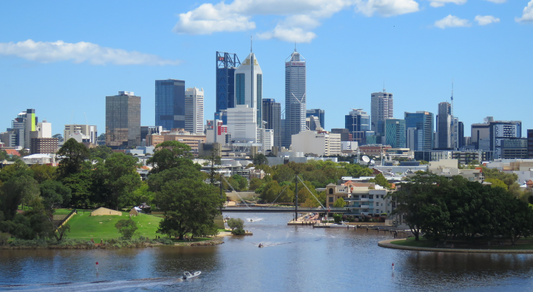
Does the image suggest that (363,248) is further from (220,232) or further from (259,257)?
(220,232)

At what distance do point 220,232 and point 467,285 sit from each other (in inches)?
1599

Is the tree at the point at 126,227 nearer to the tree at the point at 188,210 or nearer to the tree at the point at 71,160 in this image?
the tree at the point at 188,210

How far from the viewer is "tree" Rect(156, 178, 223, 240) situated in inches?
3125

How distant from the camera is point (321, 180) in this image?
17025 cm

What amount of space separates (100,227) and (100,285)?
2932 cm

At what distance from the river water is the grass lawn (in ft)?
24.2

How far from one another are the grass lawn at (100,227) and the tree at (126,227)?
118 centimetres

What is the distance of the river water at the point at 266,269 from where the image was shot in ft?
183

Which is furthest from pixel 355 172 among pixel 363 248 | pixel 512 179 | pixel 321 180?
pixel 363 248

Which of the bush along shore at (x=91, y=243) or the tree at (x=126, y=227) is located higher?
the tree at (x=126, y=227)

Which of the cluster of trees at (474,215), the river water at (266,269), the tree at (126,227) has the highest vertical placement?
the cluster of trees at (474,215)

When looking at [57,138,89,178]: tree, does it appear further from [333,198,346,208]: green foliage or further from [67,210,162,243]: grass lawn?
[333,198,346,208]: green foliage

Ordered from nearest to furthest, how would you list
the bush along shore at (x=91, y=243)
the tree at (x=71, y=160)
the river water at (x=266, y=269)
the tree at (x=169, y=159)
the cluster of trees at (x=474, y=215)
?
the river water at (x=266, y=269) → the cluster of trees at (x=474, y=215) → the bush along shore at (x=91, y=243) → the tree at (x=71, y=160) → the tree at (x=169, y=159)

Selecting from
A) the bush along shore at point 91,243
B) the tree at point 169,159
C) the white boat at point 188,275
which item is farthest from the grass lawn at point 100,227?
the tree at point 169,159
